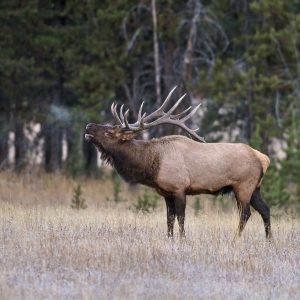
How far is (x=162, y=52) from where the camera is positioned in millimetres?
27297

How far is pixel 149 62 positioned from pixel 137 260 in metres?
16.9

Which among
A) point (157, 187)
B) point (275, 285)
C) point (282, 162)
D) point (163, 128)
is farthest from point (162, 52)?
point (275, 285)

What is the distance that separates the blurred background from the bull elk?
32.4 feet

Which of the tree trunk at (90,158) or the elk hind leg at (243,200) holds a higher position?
the elk hind leg at (243,200)

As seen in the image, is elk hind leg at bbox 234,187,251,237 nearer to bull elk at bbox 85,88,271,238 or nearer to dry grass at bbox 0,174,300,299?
bull elk at bbox 85,88,271,238

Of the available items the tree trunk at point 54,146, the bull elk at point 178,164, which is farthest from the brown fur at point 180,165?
the tree trunk at point 54,146

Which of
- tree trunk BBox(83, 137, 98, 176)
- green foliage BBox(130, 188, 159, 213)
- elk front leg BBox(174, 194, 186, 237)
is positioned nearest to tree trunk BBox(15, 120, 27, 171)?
tree trunk BBox(83, 137, 98, 176)

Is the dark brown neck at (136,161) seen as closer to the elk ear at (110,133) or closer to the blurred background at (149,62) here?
Answer: the elk ear at (110,133)

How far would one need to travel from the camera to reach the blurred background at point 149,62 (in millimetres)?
24688

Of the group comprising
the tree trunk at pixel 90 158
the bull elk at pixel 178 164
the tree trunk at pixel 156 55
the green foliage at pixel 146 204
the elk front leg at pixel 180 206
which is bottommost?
the tree trunk at pixel 90 158

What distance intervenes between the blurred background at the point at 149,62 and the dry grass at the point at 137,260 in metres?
10.2

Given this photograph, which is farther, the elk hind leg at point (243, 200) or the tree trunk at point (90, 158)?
the tree trunk at point (90, 158)

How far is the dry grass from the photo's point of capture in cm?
931

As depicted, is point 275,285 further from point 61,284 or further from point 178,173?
point 178,173
